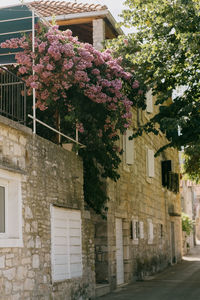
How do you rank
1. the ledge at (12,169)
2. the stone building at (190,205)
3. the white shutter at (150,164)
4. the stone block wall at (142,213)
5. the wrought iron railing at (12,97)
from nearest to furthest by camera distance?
the ledge at (12,169), the wrought iron railing at (12,97), the stone block wall at (142,213), the white shutter at (150,164), the stone building at (190,205)

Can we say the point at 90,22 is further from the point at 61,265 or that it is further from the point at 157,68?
the point at 61,265

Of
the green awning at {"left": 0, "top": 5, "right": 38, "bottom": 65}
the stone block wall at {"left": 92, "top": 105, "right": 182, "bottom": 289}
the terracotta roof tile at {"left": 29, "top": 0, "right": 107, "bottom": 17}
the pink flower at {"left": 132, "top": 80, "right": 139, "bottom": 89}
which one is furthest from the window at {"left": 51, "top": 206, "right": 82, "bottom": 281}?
the terracotta roof tile at {"left": 29, "top": 0, "right": 107, "bottom": 17}

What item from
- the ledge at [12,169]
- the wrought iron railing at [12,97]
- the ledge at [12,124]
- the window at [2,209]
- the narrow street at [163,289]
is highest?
the wrought iron railing at [12,97]

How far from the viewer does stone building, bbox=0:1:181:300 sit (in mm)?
9016

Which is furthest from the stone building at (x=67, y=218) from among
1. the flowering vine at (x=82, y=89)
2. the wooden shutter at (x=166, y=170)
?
the wooden shutter at (x=166, y=170)

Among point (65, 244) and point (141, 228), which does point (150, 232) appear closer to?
point (141, 228)

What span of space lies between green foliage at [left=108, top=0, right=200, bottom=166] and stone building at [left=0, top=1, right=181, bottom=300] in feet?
4.15

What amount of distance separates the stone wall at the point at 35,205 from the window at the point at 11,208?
13 cm

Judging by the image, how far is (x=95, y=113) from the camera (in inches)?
491

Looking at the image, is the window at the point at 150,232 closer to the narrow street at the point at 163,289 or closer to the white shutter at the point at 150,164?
the narrow street at the point at 163,289

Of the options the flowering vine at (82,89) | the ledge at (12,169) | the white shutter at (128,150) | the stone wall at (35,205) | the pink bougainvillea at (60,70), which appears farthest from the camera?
the white shutter at (128,150)

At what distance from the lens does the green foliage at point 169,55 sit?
13.5 meters

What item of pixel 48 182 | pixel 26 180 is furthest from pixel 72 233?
pixel 26 180

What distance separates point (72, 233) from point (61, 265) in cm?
105
